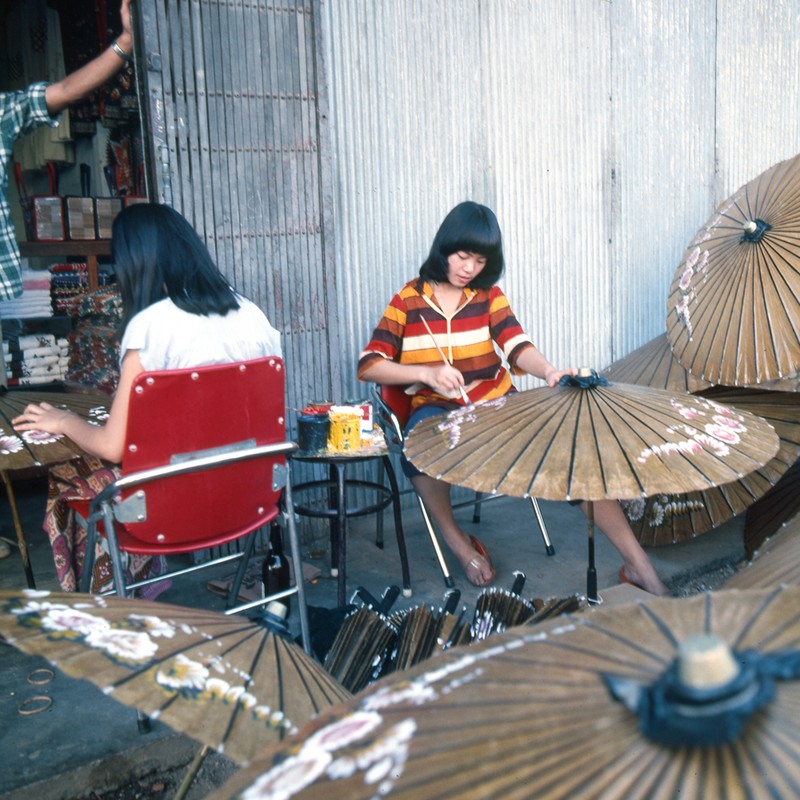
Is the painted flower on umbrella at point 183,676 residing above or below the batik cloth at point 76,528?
above

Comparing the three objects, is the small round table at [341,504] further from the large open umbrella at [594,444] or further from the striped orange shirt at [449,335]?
the large open umbrella at [594,444]

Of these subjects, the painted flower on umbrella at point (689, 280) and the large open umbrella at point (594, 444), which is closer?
the large open umbrella at point (594, 444)

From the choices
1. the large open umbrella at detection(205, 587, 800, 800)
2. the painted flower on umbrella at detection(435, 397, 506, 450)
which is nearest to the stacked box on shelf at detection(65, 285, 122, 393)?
the painted flower on umbrella at detection(435, 397, 506, 450)

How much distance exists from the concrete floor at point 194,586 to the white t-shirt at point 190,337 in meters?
1.13

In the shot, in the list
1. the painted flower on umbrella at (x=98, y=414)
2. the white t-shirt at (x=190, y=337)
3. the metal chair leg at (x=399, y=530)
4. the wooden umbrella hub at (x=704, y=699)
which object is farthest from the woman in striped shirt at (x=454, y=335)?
the wooden umbrella hub at (x=704, y=699)

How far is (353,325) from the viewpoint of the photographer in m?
4.29

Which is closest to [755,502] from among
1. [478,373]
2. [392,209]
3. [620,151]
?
[478,373]

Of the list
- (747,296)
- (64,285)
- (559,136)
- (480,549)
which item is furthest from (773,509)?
(64,285)

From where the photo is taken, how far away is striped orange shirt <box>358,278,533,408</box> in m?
3.77

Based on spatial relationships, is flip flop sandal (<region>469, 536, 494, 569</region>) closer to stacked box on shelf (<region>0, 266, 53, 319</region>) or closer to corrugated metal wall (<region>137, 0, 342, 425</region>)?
corrugated metal wall (<region>137, 0, 342, 425</region>)

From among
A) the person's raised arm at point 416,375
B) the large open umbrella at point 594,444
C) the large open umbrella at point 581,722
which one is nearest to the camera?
the large open umbrella at point 581,722

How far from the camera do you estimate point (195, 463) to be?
2.39 metres

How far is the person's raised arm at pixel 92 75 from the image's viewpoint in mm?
3330

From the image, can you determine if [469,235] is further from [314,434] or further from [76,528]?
[76,528]
